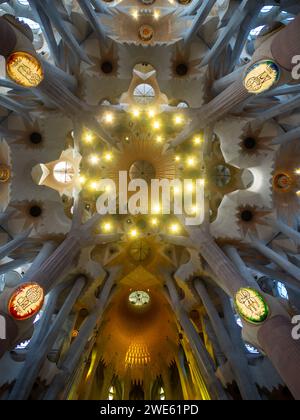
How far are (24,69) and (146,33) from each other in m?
7.28

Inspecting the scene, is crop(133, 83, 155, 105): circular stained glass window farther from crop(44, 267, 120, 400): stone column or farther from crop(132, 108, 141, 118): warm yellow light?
crop(44, 267, 120, 400): stone column

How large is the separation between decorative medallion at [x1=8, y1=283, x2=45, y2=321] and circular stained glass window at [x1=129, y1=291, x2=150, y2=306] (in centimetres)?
1017

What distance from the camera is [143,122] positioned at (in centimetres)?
1462

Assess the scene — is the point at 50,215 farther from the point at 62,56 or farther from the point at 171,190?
the point at 62,56

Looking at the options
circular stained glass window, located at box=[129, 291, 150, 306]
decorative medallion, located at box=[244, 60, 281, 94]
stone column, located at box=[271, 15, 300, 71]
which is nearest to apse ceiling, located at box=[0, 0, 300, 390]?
decorative medallion, located at box=[244, 60, 281, 94]

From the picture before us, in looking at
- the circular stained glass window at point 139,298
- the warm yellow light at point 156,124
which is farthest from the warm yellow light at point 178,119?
the circular stained glass window at point 139,298

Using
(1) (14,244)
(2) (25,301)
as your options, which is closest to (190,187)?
(1) (14,244)

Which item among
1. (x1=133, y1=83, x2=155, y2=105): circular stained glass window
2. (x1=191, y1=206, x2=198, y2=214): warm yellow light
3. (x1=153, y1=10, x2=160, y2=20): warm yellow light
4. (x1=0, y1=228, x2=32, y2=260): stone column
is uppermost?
(x1=153, y1=10, x2=160, y2=20): warm yellow light

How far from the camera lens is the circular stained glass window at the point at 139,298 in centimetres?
1853

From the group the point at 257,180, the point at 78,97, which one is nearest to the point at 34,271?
the point at 78,97

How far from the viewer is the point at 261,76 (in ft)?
29.3

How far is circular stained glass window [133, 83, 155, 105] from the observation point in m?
14.8

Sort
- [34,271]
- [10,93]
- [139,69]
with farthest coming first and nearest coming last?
1. [139,69]
2. [10,93]
3. [34,271]

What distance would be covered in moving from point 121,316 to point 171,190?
8.33 m
